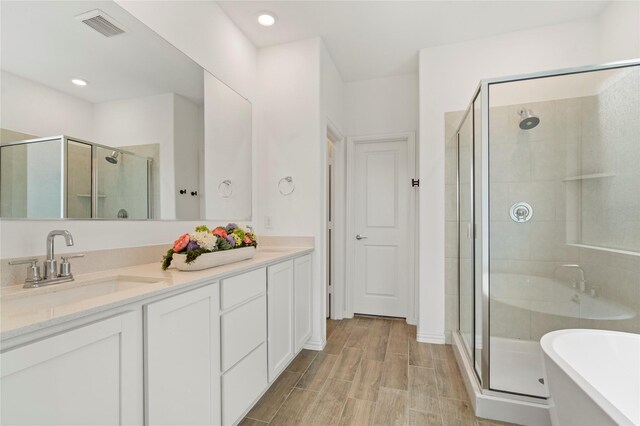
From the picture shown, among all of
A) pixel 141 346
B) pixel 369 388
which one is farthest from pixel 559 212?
pixel 141 346

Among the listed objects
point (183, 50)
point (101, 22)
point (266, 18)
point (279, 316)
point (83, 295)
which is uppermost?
point (266, 18)

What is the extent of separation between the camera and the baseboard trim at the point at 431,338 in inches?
107

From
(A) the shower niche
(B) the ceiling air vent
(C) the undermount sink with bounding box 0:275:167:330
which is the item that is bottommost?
(C) the undermount sink with bounding box 0:275:167:330

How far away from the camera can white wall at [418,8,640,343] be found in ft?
8.45

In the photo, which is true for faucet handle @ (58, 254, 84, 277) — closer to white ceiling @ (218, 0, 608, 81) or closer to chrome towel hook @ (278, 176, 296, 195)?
chrome towel hook @ (278, 176, 296, 195)

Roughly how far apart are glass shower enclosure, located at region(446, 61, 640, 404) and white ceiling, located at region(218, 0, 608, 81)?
919mm

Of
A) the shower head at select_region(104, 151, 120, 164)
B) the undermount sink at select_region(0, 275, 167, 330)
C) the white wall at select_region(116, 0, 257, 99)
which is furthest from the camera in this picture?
the white wall at select_region(116, 0, 257, 99)

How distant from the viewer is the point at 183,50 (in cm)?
189

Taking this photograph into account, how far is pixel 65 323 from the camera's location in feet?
2.53

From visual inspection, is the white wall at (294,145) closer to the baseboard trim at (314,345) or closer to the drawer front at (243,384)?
the baseboard trim at (314,345)

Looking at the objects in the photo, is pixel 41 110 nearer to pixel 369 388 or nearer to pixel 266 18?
pixel 266 18

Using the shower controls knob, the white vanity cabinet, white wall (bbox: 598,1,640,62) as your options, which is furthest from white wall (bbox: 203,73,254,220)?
white wall (bbox: 598,1,640,62)

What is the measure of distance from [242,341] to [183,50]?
189cm

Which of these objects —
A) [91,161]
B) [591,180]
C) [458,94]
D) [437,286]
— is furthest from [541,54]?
[91,161]
